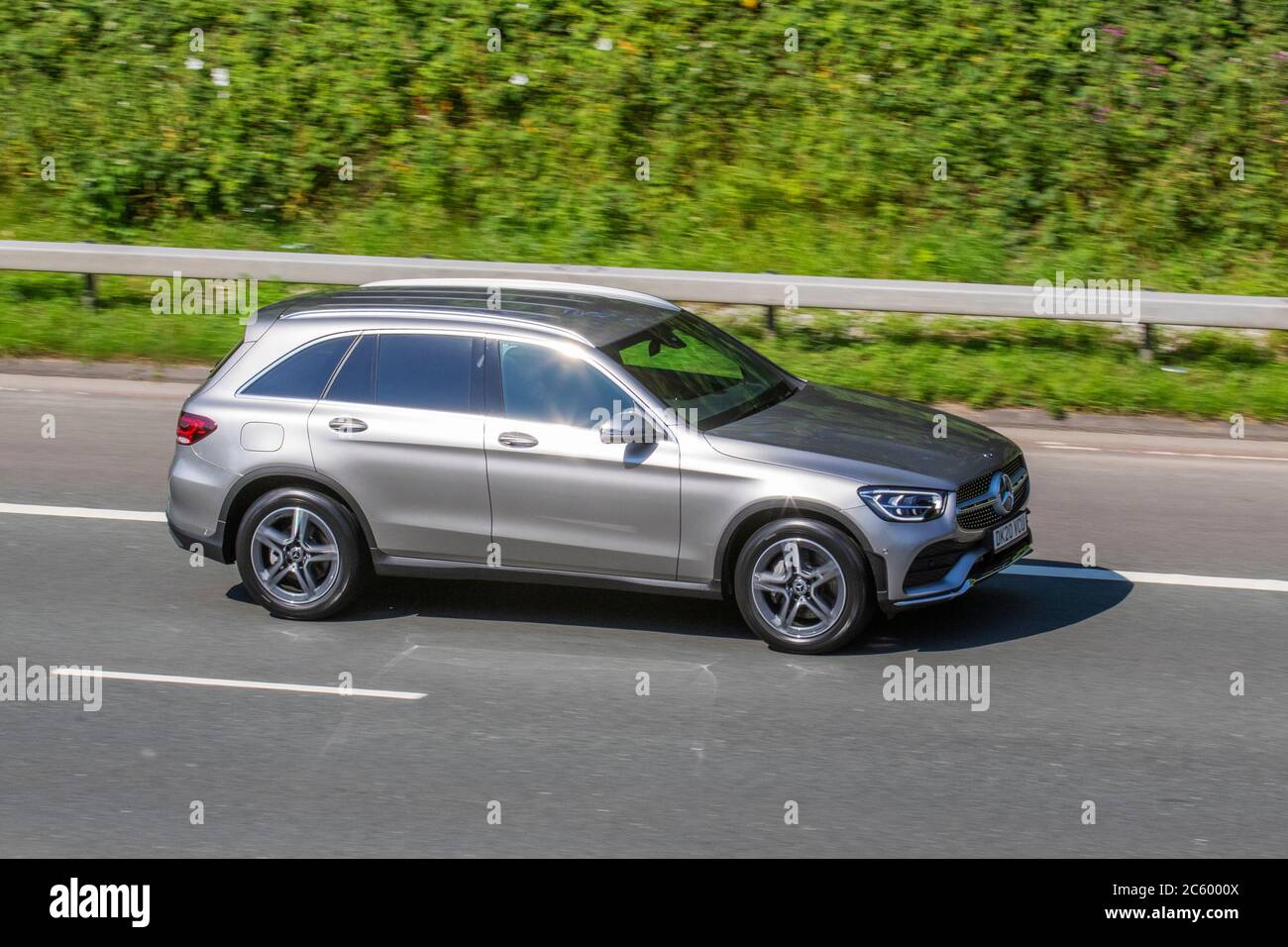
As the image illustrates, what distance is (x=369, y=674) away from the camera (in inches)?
301

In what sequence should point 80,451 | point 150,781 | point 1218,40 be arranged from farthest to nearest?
1. point 1218,40
2. point 80,451
3. point 150,781

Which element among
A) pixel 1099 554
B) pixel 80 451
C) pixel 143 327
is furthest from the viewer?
pixel 143 327

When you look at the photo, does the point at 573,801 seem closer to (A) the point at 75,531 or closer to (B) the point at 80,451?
(A) the point at 75,531

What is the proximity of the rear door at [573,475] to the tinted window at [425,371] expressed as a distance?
193mm

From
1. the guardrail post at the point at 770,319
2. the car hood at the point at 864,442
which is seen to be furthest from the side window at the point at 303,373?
the guardrail post at the point at 770,319

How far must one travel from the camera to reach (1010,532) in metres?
8.02

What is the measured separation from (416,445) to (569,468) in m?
0.84

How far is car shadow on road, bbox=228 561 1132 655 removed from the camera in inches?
320

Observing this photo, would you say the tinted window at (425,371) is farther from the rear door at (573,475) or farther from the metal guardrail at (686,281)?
the metal guardrail at (686,281)

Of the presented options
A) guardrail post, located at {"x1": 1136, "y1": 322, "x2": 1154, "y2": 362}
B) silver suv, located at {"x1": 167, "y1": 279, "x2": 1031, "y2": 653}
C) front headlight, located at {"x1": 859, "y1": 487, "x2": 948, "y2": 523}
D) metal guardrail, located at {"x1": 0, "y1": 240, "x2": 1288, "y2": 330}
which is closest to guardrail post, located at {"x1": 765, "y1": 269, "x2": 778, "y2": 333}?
metal guardrail, located at {"x1": 0, "y1": 240, "x2": 1288, "y2": 330}

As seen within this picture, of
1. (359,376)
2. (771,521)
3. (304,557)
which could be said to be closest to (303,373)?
(359,376)

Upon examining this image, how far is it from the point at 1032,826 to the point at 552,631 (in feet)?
10.0

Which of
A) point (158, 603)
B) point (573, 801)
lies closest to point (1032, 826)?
point (573, 801)

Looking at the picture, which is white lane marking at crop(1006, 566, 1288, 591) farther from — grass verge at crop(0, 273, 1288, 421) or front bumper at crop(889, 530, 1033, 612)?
grass verge at crop(0, 273, 1288, 421)
